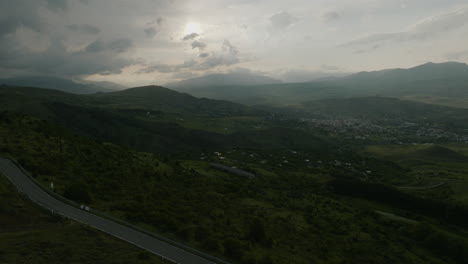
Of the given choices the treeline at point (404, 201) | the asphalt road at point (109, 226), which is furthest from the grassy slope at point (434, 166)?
the asphalt road at point (109, 226)

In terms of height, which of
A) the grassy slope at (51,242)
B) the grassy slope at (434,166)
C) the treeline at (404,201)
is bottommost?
the grassy slope at (434,166)

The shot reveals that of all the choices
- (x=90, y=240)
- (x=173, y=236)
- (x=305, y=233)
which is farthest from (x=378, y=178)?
(x=90, y=240)

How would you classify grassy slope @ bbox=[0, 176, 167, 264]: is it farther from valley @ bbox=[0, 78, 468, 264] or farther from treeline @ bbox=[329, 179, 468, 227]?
treeline @ bbox=[329, 179, 468, 227]

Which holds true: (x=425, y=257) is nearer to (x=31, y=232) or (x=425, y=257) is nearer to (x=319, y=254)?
(x=319, y=254)

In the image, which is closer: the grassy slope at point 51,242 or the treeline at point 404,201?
the grassy slope at point 51,242

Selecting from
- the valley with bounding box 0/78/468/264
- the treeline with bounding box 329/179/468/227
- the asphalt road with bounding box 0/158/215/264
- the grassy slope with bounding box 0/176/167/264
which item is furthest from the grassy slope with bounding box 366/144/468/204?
the grassy slope with bounding box 0/176/167/264

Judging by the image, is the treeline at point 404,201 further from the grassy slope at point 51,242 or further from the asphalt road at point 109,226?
the grassy slope at point 51,242

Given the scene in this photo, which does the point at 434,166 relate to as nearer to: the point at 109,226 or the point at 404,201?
the point at 404,201
